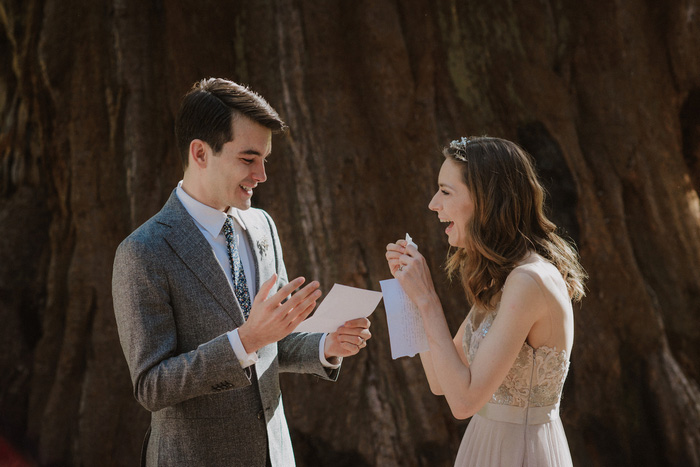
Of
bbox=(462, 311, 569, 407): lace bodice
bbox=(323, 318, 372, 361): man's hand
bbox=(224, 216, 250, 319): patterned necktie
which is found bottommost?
bbox=(462, 311, 569, 407): lace bodice

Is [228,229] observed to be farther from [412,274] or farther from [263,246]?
[412,274]

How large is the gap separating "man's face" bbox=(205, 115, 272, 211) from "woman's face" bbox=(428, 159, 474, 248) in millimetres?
725

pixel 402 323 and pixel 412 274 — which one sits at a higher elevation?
pixel 412 274

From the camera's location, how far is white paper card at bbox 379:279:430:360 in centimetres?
233

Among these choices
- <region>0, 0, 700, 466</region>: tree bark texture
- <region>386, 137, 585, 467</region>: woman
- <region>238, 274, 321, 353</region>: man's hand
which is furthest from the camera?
<region>0, 0, 700, 466</region>: tree bark texture

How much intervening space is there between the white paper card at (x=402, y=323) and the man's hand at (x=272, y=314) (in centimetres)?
43

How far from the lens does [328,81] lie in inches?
173

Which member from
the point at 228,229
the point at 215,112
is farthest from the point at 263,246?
the point at 215,112

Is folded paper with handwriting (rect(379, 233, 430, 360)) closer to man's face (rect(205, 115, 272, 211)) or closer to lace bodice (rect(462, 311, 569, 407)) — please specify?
lace bodice (rect(462, 311, 569, 407))

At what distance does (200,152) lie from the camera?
2379 millimetres

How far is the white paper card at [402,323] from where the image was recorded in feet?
7.64

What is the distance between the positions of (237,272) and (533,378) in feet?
3.89

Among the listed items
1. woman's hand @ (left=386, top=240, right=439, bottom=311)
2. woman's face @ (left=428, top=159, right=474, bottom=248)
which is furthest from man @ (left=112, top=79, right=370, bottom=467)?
woman's face @ (left=428, top=159, right=474, bottom=248)

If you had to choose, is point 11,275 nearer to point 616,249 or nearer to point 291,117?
point 291,117
